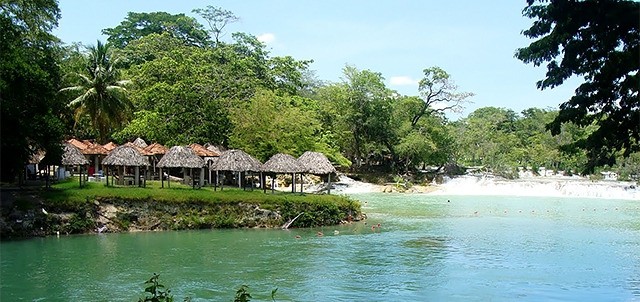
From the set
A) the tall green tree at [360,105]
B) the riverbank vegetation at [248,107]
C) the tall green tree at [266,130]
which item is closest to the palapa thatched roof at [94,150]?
the riverbank vegetation at [248,107]

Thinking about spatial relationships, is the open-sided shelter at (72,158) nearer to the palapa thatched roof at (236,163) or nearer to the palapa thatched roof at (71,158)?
the palapa thatched roof at (71,158)

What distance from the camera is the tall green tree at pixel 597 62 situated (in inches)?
310

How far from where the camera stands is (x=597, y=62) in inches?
328

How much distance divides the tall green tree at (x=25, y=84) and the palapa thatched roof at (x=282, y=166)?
915 centimetres

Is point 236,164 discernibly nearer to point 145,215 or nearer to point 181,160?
point 181,160

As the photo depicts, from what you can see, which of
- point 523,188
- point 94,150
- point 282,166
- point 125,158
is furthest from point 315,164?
point 523,188

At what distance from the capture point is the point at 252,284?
48.1 feet

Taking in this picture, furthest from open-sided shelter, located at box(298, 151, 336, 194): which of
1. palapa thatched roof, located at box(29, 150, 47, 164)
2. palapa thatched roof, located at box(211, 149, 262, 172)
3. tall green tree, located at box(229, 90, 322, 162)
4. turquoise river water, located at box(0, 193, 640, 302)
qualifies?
palapa thatched roof, located at box(29, 150, 47, 164)

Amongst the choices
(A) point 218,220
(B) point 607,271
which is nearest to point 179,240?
(A) point 218,220

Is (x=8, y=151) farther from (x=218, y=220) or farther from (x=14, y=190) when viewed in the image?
(x=218, y=220)

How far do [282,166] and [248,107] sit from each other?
9.58 m

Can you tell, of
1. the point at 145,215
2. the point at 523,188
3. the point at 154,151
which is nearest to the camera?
the point at 145,215

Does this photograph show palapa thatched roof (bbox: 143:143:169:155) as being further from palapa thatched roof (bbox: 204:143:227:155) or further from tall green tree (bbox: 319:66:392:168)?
tall green tree (bbox: 319:66:392:168)

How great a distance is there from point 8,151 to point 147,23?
46.4m
